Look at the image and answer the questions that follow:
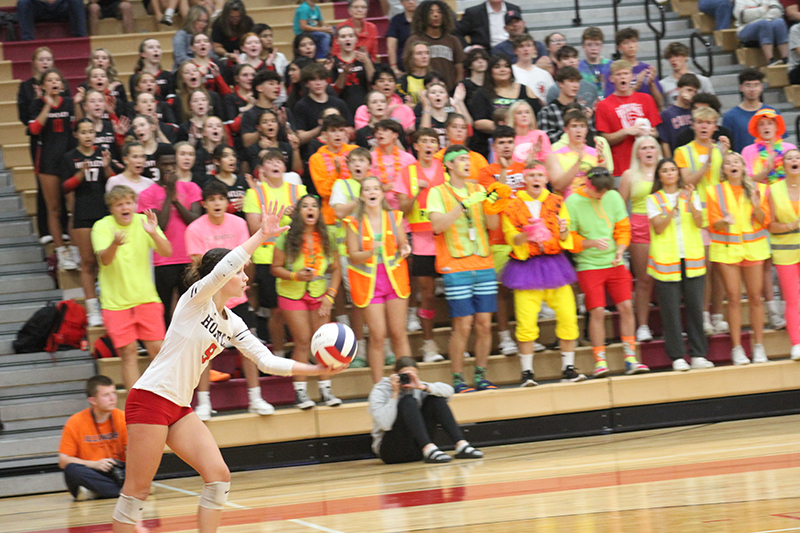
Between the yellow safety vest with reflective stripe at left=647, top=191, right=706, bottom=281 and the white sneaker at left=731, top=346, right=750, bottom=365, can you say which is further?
the white sneaker at left=731, top=346, right=750, bottom=365

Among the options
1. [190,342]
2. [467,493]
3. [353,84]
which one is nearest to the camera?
[190,342]

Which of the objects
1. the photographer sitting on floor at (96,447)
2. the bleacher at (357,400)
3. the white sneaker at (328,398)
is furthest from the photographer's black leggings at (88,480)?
the white sneaker at (328,398)

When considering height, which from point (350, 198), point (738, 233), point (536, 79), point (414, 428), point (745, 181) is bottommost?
point (414, 428)

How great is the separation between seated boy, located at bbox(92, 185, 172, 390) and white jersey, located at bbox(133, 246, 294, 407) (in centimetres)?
319

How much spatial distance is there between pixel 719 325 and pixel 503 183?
2.70 m

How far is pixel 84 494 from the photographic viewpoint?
24.4ft

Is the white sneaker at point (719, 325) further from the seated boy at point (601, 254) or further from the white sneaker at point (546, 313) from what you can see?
the white sneaker at point (546, 313)

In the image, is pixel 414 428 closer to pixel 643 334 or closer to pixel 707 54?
pixel 643 334

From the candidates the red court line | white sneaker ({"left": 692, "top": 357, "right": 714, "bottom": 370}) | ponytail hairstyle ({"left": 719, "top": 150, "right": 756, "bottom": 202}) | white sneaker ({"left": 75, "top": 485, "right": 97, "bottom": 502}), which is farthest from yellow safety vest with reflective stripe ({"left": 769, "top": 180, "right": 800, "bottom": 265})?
white sneaker ({"left": 75, "top": 485, "right": 97, "bottom": 502})

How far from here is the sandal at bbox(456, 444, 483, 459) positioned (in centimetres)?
771

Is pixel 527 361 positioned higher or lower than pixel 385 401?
higher

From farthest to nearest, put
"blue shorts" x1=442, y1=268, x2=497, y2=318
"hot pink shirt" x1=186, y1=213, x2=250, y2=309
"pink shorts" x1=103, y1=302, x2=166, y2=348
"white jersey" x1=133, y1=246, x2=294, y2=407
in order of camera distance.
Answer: "blue shorts" x1=442, y1=268, x2=497, y2=318 < "hot pink shirt" x1=186, y1=213, x2=250, y2=309 < "pink shorts" x1=103, y1=302, x2=166, y2=348 < "white jersey" x1=133, y1=246, x2=294, y2=407

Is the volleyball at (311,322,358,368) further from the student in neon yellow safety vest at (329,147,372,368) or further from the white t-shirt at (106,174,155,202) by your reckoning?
the white t-shirt at (106,174,155,202)

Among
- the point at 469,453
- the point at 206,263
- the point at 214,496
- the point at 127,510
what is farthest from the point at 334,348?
the point at 469,453
